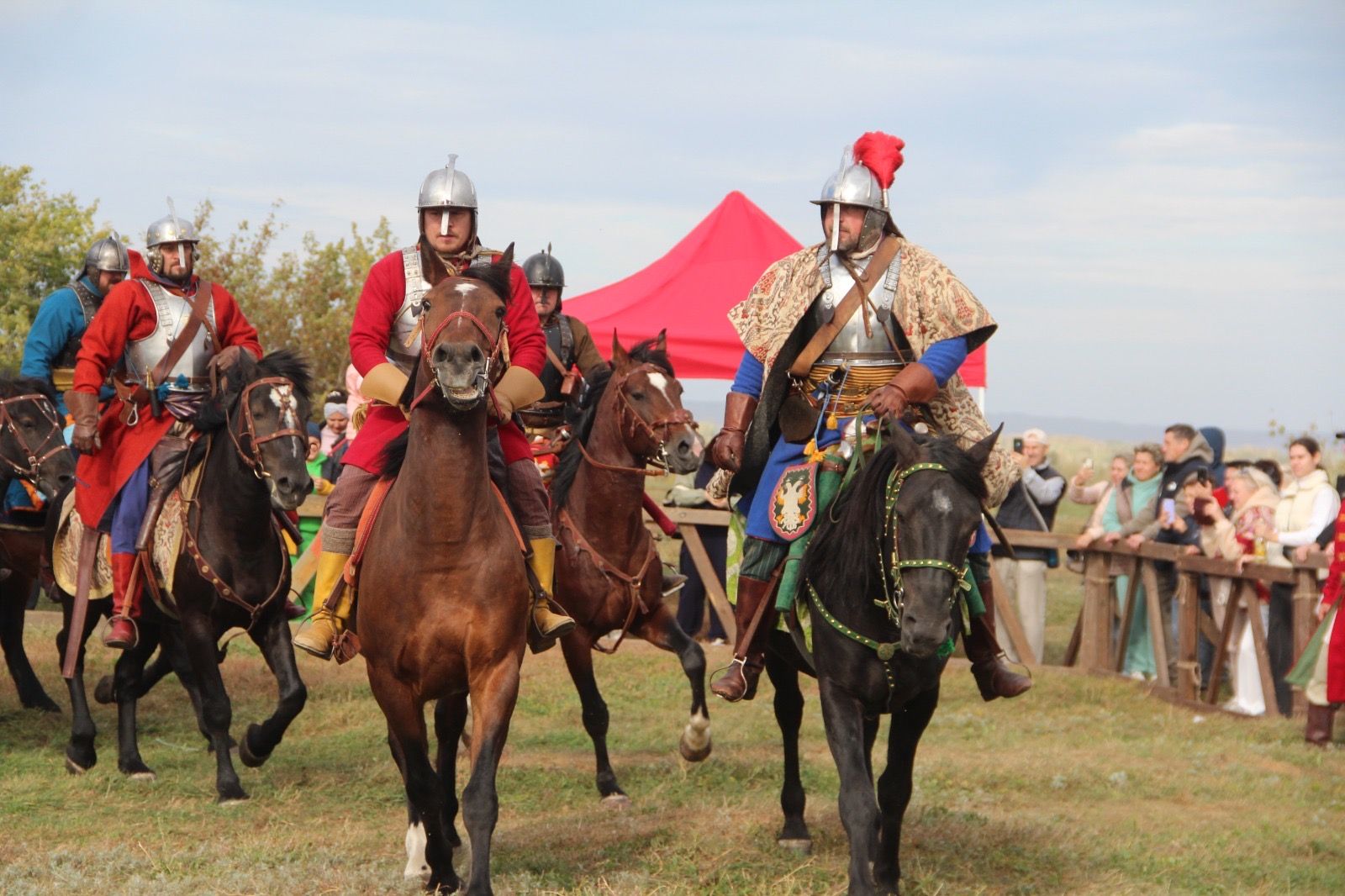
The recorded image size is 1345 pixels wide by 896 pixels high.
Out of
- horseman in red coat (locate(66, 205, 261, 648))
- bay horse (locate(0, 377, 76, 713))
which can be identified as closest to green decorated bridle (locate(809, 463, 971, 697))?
horseman in red coat (locate(66, 205, 261, 648))

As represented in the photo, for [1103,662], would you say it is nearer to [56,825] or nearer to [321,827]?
[321,827]

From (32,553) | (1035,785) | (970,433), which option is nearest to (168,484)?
(32,553)

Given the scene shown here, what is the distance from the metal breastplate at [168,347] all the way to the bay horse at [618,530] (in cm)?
231

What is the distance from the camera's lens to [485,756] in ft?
20.4

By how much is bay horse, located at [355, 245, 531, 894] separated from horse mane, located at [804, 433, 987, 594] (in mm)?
1262

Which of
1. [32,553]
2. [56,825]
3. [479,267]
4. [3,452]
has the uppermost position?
[479,267]

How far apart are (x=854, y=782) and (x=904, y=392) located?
1.69 m

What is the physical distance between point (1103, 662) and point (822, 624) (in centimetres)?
822

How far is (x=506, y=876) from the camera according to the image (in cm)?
682

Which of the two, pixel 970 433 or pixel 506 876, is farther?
pixel 970 433

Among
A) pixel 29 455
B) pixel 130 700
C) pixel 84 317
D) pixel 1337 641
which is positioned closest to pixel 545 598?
pixel 130 700

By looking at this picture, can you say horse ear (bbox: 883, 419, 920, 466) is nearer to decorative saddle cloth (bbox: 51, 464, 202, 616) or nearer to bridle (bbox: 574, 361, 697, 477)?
bridle (bbox: 574, 361, 697, 477)

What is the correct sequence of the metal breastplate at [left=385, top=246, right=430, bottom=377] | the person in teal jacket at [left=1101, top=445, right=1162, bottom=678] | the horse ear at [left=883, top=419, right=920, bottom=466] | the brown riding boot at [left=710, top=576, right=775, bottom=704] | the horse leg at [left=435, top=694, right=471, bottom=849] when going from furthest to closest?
1. the person in teal jacket at [left=1101, top=445, right=1162, bottom=678]
2. the horse leg at [left=435, top=694, right=471, bottom=849]
3. the metal breastplate at [left=385, top=246, right=430, bottom=377]
4. the brown riding boot at [left=710, top=576, right=775, bottom=704]
5. the horse ear at [left=883, top=419, right=920, bottom=466]

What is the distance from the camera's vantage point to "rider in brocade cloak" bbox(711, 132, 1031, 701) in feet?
22.9
